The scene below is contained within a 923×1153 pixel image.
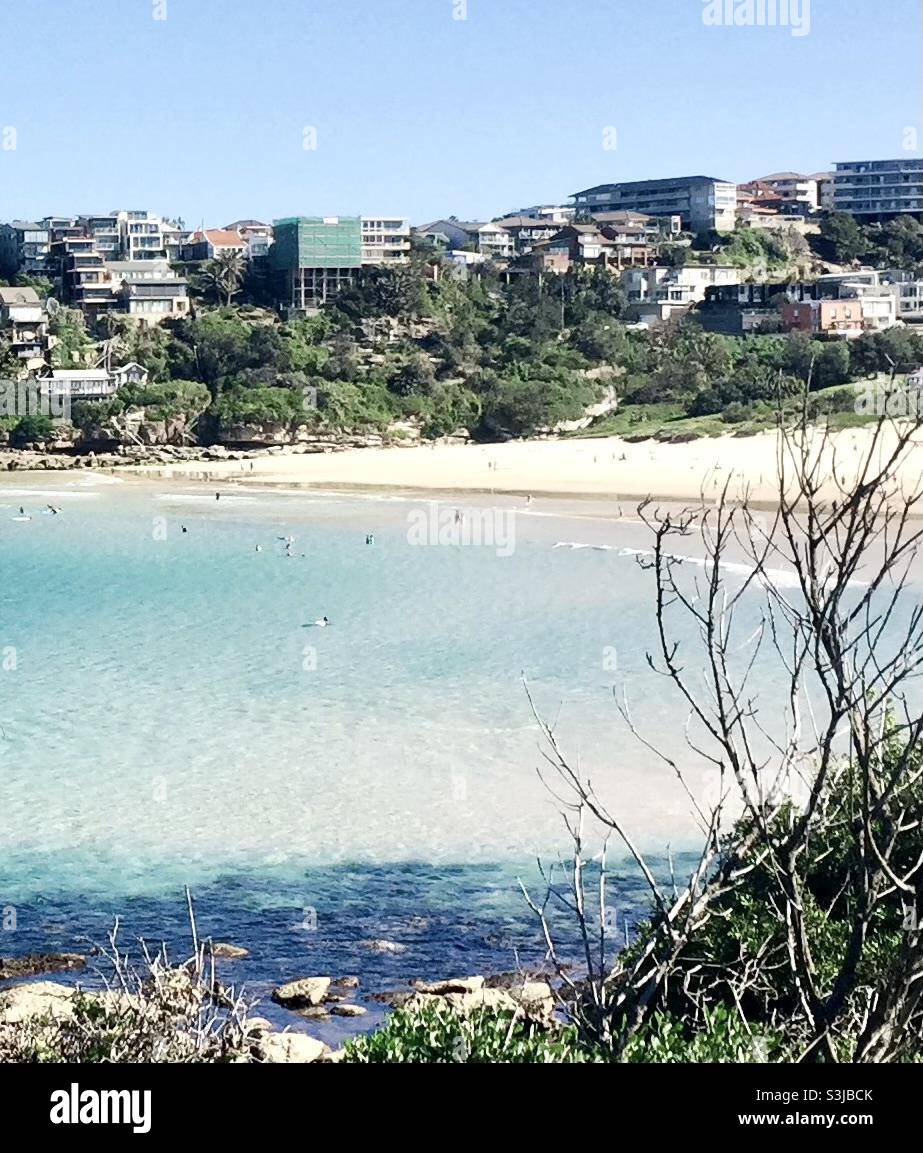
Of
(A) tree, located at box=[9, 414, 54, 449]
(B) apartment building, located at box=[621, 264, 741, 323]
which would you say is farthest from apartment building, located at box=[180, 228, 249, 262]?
(A) tree, located at box=[9, 414, 54, 449]

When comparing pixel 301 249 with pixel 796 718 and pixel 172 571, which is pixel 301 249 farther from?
pixel 796 718

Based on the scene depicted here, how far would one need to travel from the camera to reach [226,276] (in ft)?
210

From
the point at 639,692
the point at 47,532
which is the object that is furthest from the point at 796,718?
the point at 47,532

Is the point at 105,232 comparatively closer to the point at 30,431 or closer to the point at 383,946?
the point at 30,431

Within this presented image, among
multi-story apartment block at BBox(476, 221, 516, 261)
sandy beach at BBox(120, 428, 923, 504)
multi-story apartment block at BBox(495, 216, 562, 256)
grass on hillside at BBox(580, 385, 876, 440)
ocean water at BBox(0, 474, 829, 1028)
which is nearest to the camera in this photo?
→ ocean water at BBox(0, 474, 829, 1028)

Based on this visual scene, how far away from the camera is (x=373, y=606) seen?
23812 millimetres

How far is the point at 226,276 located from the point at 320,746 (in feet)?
168

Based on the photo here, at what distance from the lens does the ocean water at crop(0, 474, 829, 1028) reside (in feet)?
36.0

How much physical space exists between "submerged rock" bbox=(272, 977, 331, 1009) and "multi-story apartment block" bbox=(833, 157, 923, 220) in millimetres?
73284

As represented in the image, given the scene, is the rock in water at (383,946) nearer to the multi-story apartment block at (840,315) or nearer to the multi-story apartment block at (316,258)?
the multi-story apartment block at (840,315)

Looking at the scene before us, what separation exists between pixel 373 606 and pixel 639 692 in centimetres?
763

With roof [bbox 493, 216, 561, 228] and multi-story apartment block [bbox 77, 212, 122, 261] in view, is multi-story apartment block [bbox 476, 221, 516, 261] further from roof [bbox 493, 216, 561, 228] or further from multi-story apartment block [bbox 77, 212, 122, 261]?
multi-story apartment block [bbox 77, 212, 122, 261]

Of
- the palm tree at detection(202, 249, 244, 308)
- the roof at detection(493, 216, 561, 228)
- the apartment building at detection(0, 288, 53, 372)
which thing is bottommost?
the apartment building at detection(0, 288, 53, 372)

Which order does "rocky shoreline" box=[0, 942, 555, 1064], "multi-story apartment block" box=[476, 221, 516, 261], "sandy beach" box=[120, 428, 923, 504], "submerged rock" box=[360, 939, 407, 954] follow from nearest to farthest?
"rocky shoreline" box=[0, 942, 555, 1064]
"submerged rock" box=[360, 939, 407, 954]
"sandy beach" box=[120, 428, 923, 504]
"multi-story apartment block" box=[476, 221, 516, 261]
